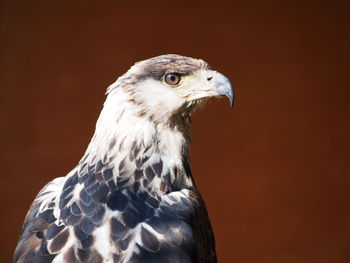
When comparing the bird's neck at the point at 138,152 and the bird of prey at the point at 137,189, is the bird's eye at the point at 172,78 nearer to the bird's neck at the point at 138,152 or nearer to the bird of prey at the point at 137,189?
the bird of prey at the point at 137,189

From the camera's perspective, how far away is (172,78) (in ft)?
6.36

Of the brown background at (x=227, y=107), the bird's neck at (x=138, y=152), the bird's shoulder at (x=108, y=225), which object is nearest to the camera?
the bird's shoulder at (x=108, y=225)

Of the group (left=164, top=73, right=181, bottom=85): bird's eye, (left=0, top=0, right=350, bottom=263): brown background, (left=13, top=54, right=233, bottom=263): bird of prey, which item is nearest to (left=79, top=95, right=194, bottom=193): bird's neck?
(left=13, top=54, right=233, bottom=263): bird of prey

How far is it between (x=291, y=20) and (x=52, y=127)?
1.66m

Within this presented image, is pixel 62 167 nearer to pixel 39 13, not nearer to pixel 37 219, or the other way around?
pixel 39 13

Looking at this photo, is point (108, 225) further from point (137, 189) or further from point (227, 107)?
point (227, 107)

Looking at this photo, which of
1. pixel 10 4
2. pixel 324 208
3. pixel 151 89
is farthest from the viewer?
pixel 324 208

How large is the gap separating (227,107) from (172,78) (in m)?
2.23

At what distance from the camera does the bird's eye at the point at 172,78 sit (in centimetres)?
193

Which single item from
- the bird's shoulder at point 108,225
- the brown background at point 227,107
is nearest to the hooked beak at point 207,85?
the bird's shoulder at point 108,225

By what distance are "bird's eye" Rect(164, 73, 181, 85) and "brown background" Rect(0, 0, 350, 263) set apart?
6.97 feet

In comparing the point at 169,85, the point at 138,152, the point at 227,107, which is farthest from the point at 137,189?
the point at 227,107

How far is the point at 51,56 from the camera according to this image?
4020mm

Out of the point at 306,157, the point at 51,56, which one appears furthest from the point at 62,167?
the point at 306,157
